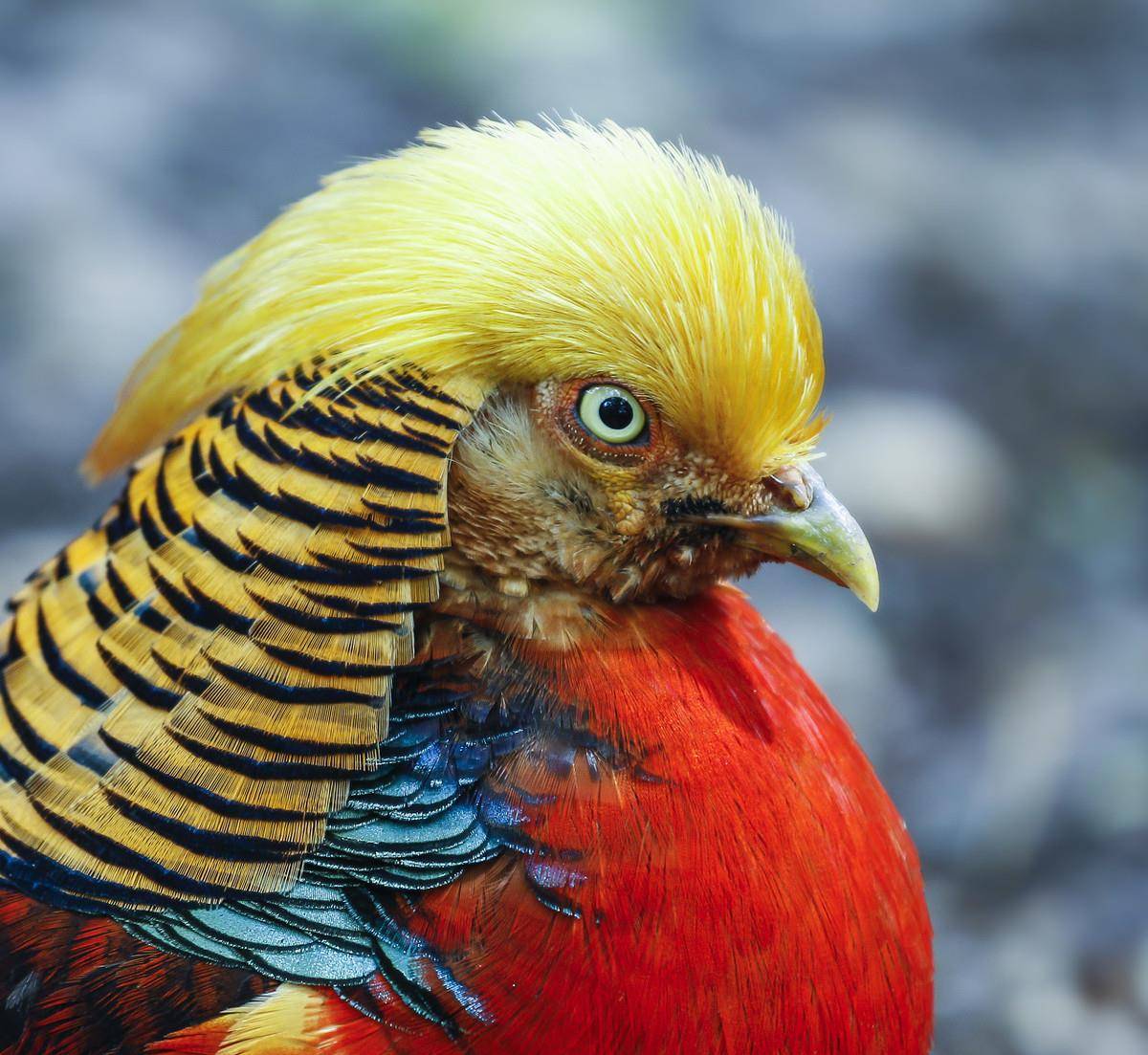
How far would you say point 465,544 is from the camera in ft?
6.68

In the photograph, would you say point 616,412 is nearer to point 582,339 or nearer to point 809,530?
point 582,339

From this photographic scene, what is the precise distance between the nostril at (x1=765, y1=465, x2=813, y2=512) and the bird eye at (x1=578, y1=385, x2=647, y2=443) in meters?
0.23

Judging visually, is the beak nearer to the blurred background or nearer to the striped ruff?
the striped ruff

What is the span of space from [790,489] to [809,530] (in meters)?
0.07

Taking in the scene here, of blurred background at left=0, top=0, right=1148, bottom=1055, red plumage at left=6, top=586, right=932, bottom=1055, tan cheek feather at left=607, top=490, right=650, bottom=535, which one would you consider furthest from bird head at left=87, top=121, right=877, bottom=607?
blurred background at left=0, top=0, right=1148, bottom=1055

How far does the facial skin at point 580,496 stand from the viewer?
2016mm

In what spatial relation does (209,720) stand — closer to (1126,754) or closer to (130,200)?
(1126,754)

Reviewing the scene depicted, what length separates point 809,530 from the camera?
6.76ft

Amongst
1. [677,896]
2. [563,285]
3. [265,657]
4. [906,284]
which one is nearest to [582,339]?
[563,285]

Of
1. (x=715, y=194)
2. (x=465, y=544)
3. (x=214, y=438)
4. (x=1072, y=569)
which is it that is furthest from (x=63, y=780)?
(x=1072, y=569)

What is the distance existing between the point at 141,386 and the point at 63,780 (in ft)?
2.33

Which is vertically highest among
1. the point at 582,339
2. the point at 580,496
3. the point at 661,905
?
the point at 582,339

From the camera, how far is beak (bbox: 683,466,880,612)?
2.06 m

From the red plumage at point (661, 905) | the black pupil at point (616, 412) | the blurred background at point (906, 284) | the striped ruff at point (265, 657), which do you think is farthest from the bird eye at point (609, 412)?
the blurred background at point (906, 284)
